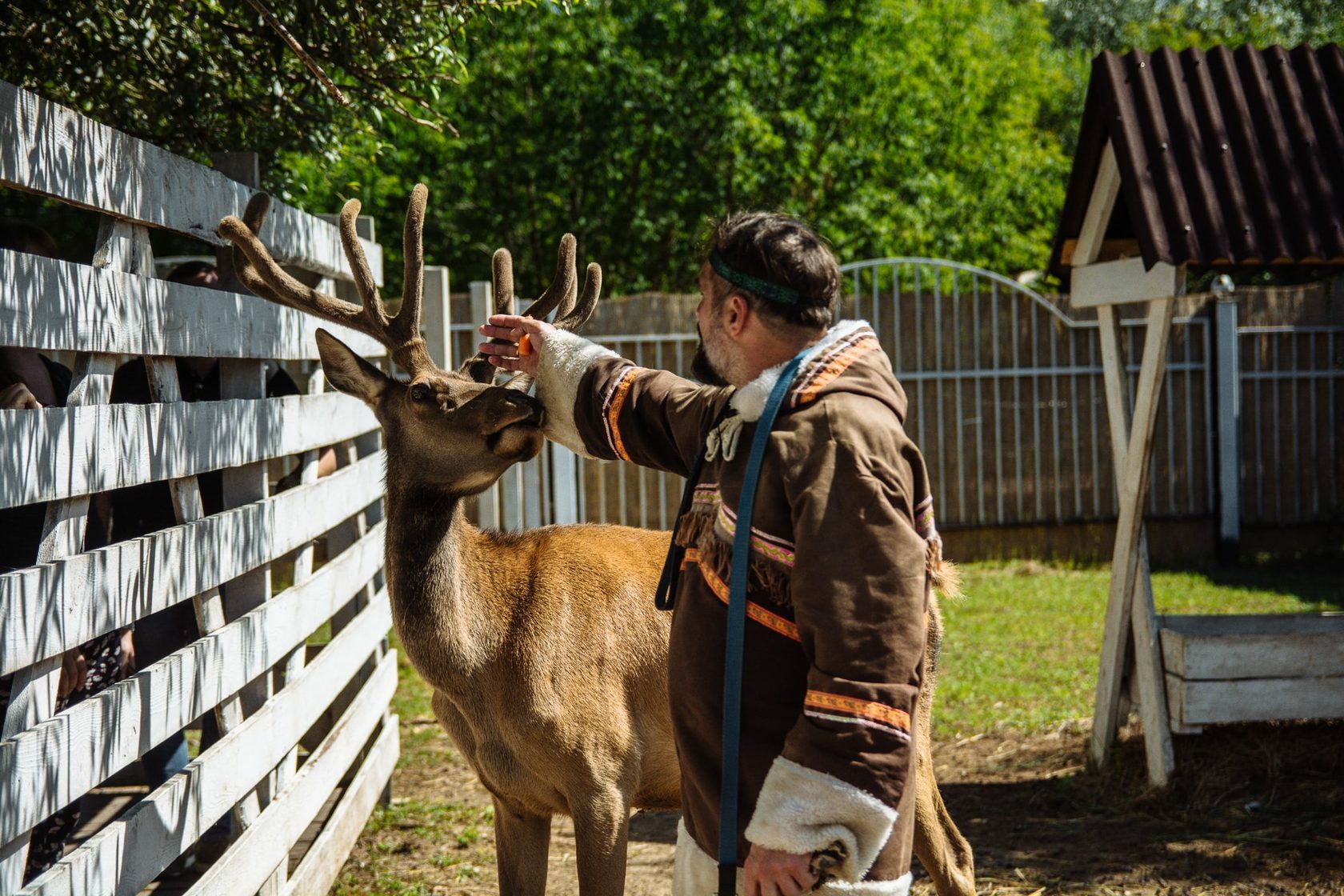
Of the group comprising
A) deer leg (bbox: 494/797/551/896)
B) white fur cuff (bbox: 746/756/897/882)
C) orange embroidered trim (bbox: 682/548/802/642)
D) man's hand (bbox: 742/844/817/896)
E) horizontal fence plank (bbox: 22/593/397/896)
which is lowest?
deer leg (bbox: 494/797/551/896)

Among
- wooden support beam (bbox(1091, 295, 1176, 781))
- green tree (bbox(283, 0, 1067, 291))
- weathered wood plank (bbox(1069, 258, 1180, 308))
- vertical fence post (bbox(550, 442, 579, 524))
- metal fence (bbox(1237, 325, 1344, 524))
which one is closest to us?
weathered wood plank (bbox(1069, 258, 1180, 308))

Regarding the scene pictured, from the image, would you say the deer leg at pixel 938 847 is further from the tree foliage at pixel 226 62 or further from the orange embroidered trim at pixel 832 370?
the tree foliage at pixel 226 62

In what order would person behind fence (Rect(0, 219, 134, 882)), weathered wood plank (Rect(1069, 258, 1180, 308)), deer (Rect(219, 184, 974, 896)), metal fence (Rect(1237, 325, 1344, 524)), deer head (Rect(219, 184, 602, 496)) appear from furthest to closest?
metal fence (Rect(1237, 325, 1344, 524)) < weathered wood plank (Rect(1069, 258, 1180, 308)) < deer (Rect(219, 184, 974, 896)) < deer head (Rect(219, 184, 602, 496)) < person behind fence (Rect(0, 219, 134, 882))

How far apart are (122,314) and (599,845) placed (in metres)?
2.15

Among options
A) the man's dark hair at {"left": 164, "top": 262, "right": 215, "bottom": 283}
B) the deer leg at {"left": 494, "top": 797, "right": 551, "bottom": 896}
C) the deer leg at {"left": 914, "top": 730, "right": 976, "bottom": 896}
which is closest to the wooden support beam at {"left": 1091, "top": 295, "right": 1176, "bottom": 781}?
the deer leg at {"left": 914, "top": 730, "right": 976, "bottom": 896}

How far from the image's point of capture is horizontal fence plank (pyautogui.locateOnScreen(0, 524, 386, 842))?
2332 mm

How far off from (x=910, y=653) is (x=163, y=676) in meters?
1.89

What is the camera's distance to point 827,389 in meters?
2.46

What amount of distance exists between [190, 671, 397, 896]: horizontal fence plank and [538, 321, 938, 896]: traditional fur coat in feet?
4.92

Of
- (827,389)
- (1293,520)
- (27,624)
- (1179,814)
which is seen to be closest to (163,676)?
(27,624)

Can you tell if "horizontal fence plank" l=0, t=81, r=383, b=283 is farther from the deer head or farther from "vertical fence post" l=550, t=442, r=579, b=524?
"vertical fence post" l=550, t=442, r=579, b=524

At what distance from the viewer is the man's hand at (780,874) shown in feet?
7.48

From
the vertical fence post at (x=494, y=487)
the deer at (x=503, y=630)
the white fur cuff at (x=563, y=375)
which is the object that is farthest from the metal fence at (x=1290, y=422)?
the white fur cuff at (x=563, y=375)

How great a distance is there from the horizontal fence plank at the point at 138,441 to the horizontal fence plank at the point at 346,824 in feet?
4.84
